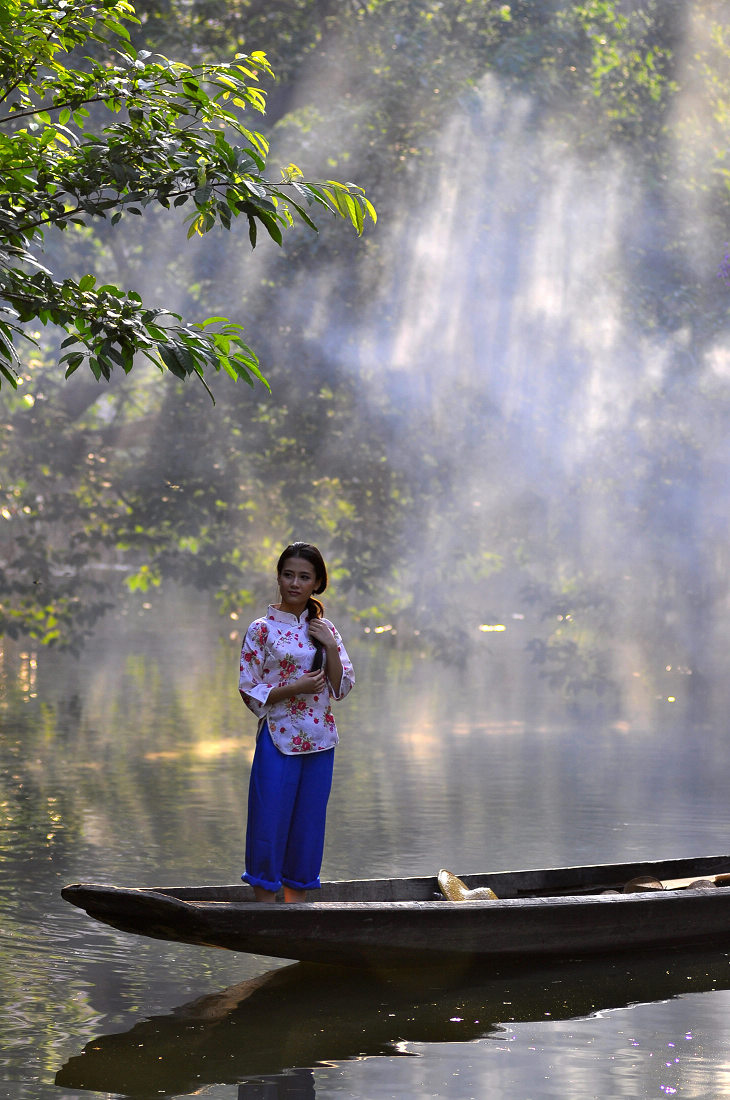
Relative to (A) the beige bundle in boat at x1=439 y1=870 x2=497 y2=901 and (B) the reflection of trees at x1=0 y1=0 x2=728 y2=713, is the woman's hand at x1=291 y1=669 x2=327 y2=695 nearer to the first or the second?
(A) the beige bundle in boat at x1=439 y1=870 x2=497 y2=901

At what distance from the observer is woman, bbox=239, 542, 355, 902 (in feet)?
20.1

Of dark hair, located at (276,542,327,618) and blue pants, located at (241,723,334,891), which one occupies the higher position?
dark hair, located at (276,542,327,618)

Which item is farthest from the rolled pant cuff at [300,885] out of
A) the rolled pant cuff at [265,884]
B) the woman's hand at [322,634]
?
the woman's hand at [322,634]

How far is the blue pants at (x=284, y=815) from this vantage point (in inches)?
243

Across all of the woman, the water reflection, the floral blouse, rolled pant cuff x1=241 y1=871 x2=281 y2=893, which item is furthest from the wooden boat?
the water reflection

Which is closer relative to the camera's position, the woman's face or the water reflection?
the water reflection

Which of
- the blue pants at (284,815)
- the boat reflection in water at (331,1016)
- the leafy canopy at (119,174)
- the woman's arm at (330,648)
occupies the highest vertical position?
the leafy canopy at (119,174)

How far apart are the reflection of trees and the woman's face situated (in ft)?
47.8

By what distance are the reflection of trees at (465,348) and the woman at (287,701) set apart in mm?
14442

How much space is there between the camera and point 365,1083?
4965 mm

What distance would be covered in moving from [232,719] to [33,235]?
1054 centimetres

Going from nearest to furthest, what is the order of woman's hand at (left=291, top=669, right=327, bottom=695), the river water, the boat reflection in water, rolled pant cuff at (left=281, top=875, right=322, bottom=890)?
the boat reflection in water → the river water → woman's hand at (left=291, top=669, right=327, bottom=695) → rolled pant cuff at (left=281, top=875, right=322, bottom=890)

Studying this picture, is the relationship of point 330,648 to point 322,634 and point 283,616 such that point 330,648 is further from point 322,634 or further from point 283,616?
point 283,616

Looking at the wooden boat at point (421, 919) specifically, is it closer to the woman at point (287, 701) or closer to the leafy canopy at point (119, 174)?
the woman at point (287, 701)
